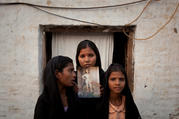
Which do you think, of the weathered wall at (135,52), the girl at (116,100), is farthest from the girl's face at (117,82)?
the weathered wall at (135,52)

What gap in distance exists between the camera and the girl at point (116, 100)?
2.13 m

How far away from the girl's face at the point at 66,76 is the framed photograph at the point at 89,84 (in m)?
0.13

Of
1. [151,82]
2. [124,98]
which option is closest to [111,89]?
[124,98]

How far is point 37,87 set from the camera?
3723 millimetres

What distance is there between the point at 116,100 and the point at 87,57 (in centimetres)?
70

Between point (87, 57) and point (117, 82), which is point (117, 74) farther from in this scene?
point (87, 57)

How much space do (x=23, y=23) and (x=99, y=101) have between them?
240 centimetres

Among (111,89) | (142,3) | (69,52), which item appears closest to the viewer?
(111,89)

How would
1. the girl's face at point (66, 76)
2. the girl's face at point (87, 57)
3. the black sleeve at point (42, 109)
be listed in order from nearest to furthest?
1. the black sleeve at point (42, 109)
2. the girl's face at point (66, 76)
3. the girl's face at point (87, 57)

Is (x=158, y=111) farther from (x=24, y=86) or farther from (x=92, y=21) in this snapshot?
(x=24, y=86)

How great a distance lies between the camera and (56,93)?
1856 mm

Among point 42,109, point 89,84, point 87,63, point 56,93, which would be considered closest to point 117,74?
point 89,84

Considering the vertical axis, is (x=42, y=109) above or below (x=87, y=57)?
below

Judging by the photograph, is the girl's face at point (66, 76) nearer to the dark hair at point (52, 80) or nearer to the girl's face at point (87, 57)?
the dark hair at point (52, 80)
